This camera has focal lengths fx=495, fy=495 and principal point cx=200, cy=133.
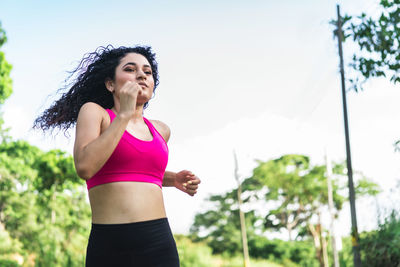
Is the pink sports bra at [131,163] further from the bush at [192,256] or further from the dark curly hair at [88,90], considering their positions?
the bush at [192,256]

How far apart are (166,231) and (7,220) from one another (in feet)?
80.6

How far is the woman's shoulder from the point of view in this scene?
272 centimetres

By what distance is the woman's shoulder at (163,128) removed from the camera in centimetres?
272

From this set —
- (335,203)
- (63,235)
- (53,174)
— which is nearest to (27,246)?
(63,235)

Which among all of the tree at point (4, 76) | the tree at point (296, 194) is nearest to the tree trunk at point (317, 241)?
the tree at point (296, 194)

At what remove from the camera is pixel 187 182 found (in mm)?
2732

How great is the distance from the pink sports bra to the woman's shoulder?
469mm

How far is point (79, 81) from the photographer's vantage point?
268 cm

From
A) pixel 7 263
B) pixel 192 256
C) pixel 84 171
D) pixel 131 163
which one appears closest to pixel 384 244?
pixel 131 163

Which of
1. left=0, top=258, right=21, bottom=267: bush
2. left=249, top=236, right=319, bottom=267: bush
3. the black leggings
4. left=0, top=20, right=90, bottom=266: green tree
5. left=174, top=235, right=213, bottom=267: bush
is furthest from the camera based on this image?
left=249, top=236, right=319, bottom=267: bush

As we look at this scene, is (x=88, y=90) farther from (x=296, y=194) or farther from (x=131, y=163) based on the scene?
(x=296, y=194)

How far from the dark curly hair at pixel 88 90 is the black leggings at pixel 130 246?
2.44ft

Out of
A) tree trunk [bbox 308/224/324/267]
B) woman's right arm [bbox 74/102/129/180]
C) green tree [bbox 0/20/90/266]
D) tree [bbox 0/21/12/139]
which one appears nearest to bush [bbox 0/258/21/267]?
green tree [bbox 0/20/90/266]

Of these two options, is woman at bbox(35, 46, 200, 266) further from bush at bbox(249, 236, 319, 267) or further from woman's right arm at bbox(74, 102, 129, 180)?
bush at bbox(249, 236, 319, 267)
